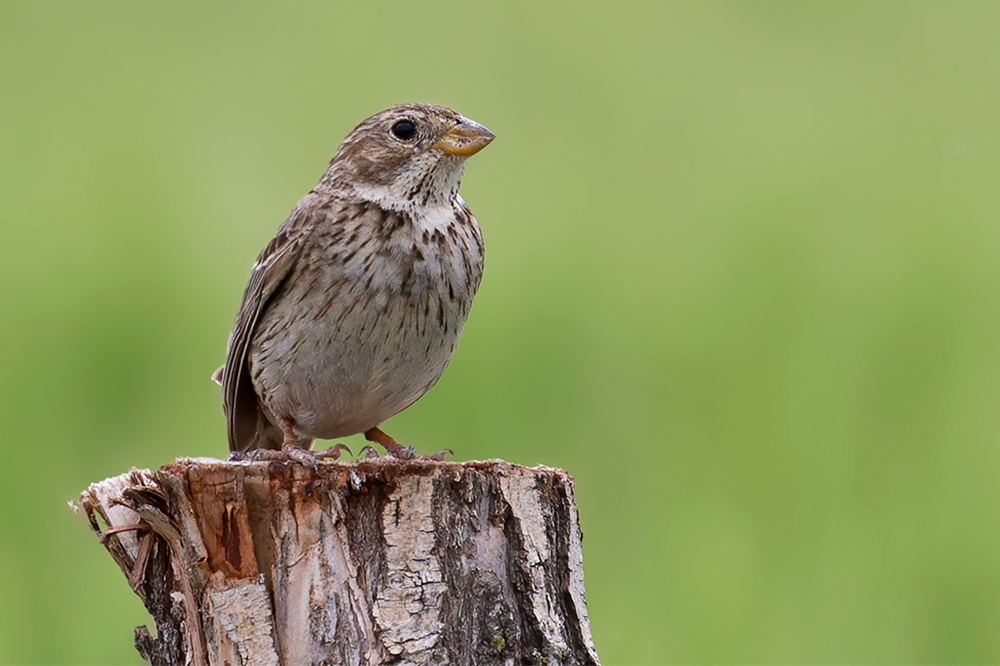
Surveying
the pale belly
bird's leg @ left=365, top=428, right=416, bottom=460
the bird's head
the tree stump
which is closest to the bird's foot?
bird's leg @ left=365, top=428, right=416, bottom=460

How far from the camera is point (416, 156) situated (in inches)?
155

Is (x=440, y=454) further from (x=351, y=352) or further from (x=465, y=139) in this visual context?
(x=465, y=139)

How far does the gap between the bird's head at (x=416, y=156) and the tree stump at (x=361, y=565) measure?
1138mm

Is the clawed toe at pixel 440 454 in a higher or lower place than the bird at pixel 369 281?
lower

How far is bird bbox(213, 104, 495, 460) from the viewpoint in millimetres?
3744

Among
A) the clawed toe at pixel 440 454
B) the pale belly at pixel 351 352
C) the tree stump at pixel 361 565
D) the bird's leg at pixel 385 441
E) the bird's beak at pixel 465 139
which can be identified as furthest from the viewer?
the bird's leg at pixel 385 441

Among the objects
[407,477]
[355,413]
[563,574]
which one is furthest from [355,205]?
[563,574]

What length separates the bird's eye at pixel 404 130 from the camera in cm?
→ 394

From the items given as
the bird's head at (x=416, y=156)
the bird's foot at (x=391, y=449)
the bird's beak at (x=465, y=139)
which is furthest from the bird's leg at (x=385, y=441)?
the bird's beak at (x=465, y=139)

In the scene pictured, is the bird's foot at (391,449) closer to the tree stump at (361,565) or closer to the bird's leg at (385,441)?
the bird's leg at (385,441)

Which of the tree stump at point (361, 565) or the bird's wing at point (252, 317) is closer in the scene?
the tree stump at point (361, 565)

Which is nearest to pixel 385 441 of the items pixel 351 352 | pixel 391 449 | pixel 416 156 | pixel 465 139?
pixel 391 449

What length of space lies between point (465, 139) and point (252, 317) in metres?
1.02

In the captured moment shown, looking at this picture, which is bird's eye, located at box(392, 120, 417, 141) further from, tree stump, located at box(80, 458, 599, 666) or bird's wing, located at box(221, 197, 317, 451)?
tree stump, located at box(80, 458, 599, 666)
